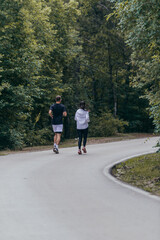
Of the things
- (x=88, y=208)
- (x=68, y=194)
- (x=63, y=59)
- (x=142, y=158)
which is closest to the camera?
(x=88, y=208)

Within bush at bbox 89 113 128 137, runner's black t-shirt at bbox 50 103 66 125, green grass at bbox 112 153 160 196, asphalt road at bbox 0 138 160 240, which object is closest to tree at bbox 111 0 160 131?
green grass at bbox 112 153 160 196

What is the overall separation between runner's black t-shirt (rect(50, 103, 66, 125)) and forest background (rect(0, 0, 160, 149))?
9.29 feet

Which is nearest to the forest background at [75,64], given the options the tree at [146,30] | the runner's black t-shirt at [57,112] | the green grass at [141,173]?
the tree at [146,30]

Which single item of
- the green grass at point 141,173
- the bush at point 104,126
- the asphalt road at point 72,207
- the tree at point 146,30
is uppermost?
the tree at point 146,30

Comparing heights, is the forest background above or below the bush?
above

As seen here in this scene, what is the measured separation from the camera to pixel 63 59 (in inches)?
1224

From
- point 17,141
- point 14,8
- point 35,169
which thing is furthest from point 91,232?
point 14,8

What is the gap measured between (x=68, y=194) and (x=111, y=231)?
8.33 ft

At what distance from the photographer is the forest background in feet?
39.2

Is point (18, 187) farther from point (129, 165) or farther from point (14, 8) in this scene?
point (14, 8)

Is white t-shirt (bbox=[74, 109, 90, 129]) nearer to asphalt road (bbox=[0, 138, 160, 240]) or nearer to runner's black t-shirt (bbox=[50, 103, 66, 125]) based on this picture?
runner's black t-shirt (bbox=[50, 103, 66, 125])

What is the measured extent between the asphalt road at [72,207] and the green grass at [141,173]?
40 cm

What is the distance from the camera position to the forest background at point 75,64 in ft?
39.2

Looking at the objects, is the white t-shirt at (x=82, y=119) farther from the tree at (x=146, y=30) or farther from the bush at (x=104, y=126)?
the bush at (x=104, y=126)
